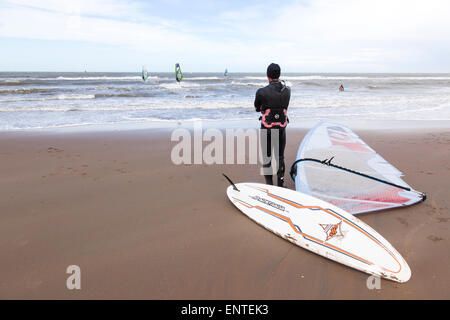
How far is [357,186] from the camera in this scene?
3.14m

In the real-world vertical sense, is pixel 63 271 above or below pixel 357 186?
below

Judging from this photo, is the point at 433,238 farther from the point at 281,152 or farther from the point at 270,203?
the point at 281,152

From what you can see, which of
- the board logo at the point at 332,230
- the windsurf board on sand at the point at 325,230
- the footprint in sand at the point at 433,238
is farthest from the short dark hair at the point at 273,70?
the footprint in sand at the point at 433,238

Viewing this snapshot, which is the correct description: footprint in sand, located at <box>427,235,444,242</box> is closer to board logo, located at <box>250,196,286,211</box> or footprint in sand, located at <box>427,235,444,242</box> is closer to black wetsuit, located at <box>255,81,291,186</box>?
board logo, located at <box>250,196,286,211</box>

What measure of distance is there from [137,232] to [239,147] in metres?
3.65

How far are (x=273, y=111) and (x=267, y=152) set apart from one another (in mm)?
537

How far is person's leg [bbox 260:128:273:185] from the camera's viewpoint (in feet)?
11.3

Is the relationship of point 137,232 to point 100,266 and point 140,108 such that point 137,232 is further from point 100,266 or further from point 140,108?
point 140,108

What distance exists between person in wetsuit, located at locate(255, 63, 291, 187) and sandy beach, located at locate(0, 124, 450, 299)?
26.3 inches

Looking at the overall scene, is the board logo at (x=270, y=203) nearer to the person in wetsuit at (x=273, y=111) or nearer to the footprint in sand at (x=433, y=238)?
the person in wetsuit at (x=273, y=111)

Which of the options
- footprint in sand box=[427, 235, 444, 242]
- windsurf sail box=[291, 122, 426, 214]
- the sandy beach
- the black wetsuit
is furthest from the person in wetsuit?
footprint in sand box=[427, 235, 444, 242]

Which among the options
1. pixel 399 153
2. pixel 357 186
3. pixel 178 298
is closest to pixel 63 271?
pixel 178 298

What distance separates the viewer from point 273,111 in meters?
3.29
